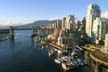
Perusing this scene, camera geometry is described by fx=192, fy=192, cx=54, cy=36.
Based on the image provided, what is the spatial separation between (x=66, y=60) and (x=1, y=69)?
→ 14.3m

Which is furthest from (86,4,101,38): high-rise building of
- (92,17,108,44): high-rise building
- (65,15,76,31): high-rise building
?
(65,15,76,31): high-rise building

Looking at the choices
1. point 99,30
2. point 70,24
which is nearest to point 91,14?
point 99,30

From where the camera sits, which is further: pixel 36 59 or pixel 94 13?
pixel 94 13

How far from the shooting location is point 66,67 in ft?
125

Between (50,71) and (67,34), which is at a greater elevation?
(67,34)

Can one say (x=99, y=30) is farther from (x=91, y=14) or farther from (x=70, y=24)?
(x=70, y=24)

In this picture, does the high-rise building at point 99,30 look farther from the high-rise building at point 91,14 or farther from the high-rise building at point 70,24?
the high-rise building at point 70,24

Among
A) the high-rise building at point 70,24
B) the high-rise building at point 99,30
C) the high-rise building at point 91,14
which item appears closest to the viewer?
the high-rise building at point 99,30

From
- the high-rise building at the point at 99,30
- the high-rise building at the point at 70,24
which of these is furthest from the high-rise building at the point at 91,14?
the high-rise building at the point at 70,24

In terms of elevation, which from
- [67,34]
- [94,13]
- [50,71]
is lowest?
[50,71]

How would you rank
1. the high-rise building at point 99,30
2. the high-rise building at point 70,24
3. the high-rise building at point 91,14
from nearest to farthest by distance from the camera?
the high-rise building at point 99,30 → the high-rise building at point 91,14 → the high-rise building at point 70,24

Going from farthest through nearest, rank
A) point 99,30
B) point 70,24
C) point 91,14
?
point 70,24, point 91,14, point 99,30

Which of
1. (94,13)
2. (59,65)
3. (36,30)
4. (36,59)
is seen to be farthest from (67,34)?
(36,30)

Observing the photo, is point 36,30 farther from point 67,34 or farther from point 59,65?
point 59,65
